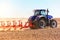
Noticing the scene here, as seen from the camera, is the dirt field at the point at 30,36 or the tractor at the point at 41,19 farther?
the tractor at the point at 41,19

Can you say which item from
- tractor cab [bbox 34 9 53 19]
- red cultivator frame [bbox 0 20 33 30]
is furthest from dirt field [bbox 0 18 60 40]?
tractor cab [bbox 34 9 53 19]

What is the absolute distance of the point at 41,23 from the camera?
22.1 metres

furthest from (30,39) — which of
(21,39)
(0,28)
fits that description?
(0,28)

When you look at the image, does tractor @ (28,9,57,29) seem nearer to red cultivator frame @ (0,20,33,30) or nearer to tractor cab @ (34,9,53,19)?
tractor cab @ (34,9,53,19)

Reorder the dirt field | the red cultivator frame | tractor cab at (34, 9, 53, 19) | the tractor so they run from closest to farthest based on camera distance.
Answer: the dirt field
the red cultivator frame
the tractor
tractor cab at (34, 9, 53, 19)

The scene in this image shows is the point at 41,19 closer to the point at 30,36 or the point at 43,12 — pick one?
the point at 43,12

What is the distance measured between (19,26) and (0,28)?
5.62 ft

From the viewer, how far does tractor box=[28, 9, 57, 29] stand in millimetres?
21936

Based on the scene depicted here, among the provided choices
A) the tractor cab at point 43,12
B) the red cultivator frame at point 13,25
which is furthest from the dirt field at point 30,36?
the tractor cab at point 43,12

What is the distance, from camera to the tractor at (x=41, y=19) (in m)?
21.9

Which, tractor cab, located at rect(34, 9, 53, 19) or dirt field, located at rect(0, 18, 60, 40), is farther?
tractor cab, located at rect(34, 9, 53, 19)

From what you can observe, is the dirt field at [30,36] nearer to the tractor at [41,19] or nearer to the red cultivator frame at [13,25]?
the red cultivator frame at [13,25]

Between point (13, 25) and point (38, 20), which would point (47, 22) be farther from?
point (13, 25)

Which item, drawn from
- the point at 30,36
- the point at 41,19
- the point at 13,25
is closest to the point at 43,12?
the point at 41,19
